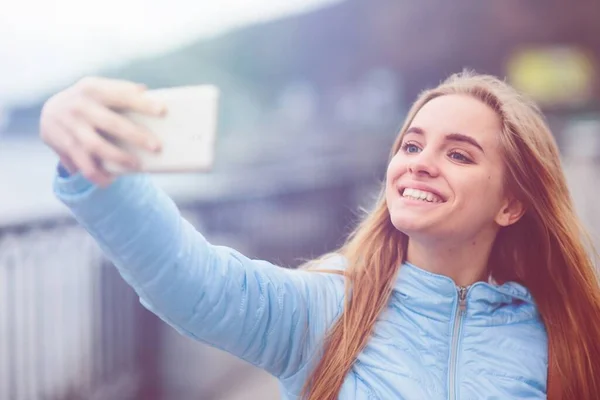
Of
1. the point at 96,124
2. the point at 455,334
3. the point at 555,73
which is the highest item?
the point at 555,73

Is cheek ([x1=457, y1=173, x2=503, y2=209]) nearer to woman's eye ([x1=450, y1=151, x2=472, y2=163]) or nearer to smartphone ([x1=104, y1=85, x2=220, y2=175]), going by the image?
woman's eye ([x1=450, y1=151, x2=472, y2=163])

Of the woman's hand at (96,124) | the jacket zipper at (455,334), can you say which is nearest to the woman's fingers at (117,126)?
the woman's hand at (96,124)

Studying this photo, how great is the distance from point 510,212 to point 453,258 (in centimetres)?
15

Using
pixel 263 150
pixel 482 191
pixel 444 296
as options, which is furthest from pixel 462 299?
pixel 263 150

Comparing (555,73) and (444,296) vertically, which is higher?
(555,73)

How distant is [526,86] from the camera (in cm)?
462

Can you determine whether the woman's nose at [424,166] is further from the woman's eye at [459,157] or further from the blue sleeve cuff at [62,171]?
the blue sleeve cuff at [62,171]

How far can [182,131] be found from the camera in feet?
2.50

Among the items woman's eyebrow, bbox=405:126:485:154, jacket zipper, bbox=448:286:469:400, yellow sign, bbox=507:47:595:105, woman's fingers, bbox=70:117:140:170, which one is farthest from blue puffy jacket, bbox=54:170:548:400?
yellow sign, bbox=507:47:595:105

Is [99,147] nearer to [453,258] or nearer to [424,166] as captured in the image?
[424,166]

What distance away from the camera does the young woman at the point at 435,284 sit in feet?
3.33

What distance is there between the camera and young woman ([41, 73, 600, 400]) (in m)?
1.01

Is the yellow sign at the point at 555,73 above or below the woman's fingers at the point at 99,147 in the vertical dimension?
above

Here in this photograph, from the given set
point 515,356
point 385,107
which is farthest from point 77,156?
point 385,107
